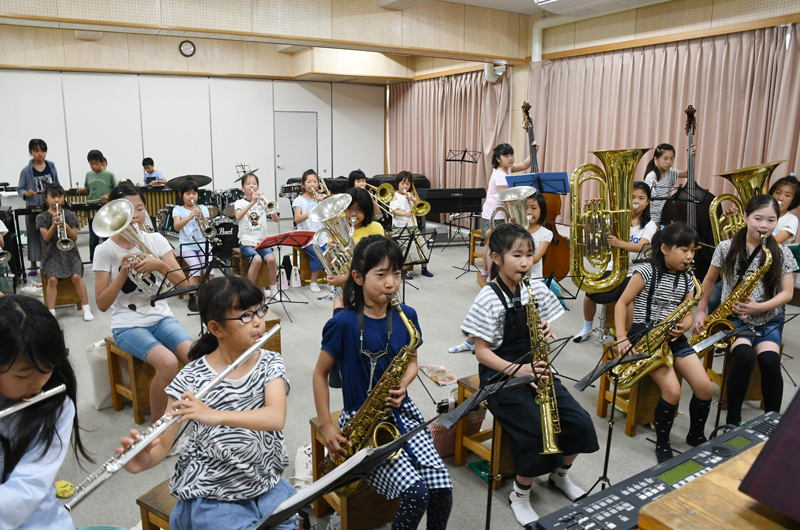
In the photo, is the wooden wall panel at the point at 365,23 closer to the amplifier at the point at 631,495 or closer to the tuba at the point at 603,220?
the tuba at the point at 603,220

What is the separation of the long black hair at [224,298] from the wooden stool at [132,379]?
1542mm

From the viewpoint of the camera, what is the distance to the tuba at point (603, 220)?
4.05m

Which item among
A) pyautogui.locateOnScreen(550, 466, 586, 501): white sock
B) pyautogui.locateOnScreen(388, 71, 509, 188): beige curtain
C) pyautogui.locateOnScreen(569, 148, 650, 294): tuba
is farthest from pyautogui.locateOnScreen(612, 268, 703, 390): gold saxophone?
pyautogui.locateOnScreen(388, 71, 509, 188): beige curtain

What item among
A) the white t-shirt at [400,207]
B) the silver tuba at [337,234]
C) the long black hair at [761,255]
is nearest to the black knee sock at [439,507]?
the silver tuba at [337,234]

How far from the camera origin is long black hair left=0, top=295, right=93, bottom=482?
1.41 meters

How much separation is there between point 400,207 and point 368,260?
4578 millimetres

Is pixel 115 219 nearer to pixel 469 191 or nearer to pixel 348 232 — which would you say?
pixel 348 232

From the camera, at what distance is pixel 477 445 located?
2.87 metres

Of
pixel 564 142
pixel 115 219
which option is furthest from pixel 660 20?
pixel 115 219

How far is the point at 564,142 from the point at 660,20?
6.67ft

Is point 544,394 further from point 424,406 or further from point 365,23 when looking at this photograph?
point 365,23

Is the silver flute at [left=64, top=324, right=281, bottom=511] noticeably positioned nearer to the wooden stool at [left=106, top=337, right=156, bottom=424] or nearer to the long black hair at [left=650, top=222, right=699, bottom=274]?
the wooden stool at [left=106, top=337, right=156, bottom=424]

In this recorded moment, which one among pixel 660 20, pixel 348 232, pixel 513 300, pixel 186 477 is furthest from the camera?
pixel 660 20

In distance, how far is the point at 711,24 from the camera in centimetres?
673
